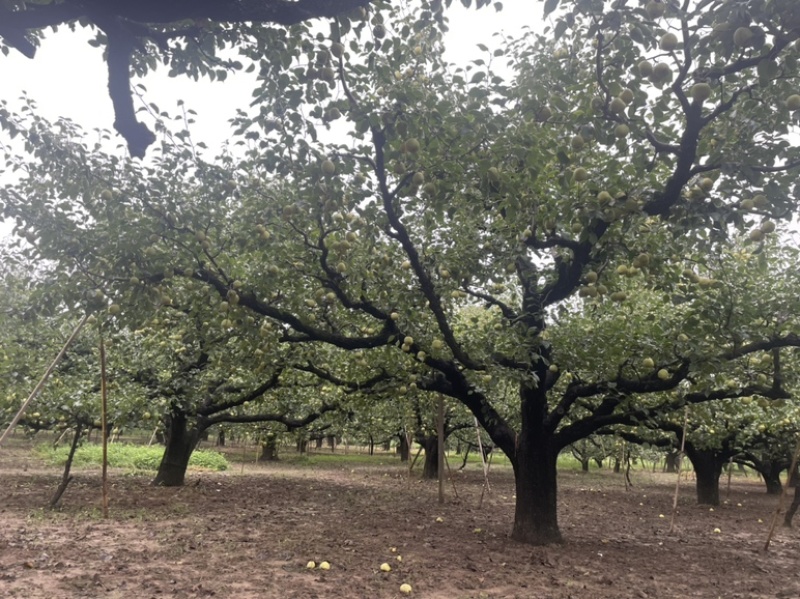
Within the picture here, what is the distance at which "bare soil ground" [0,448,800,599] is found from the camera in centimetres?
655

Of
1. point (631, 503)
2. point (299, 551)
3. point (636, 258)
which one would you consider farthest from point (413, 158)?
point (631, 503)

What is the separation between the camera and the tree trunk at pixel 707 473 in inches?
707

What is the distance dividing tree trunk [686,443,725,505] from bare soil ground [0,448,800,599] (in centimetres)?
299

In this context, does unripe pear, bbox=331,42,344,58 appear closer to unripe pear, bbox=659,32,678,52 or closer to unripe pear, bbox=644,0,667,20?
unripe pear, bbox=644,0,667,20

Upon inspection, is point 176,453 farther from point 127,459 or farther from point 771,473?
point 771,473

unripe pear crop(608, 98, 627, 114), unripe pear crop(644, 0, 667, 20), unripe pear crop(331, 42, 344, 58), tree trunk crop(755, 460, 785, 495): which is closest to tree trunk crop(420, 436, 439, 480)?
tree trunk crop(755, 460, 785, 495)

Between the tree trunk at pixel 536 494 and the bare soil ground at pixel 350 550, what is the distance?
303mm

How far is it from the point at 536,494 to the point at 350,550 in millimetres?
3108

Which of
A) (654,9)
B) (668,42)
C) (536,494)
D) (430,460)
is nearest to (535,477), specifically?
(536,494)

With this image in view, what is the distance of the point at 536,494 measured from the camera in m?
9.32

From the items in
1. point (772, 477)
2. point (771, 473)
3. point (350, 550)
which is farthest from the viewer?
point (772, 477)

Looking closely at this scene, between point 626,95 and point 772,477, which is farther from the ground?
point 626,95

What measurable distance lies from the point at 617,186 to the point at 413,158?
225 centimetres

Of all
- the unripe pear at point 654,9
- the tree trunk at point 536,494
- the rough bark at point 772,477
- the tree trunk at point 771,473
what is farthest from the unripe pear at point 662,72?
the rough bark at point 772,477
